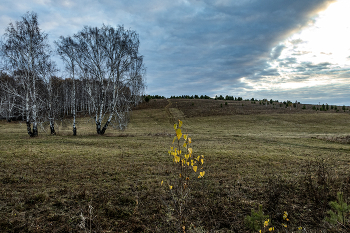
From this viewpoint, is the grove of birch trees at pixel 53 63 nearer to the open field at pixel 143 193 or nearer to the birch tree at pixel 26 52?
the birch tree at pixel 26 52

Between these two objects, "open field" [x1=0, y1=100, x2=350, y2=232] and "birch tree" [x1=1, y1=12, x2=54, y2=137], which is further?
"birch tree" [x1=1, y1=12, x2=54, y2=137]

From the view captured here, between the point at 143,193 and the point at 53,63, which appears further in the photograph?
the point at 53,63

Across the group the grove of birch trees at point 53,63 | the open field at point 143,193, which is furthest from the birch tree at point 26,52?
the open field at point 143,193

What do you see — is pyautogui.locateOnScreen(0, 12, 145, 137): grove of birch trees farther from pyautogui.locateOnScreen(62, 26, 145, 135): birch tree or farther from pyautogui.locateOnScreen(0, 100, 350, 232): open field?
pyautogui.locateOnScreen(0, 100, 350, 232): open field

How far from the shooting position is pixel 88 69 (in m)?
21.0

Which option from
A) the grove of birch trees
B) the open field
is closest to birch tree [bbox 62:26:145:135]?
the grove of birch trees

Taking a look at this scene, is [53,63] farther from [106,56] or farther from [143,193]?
[143,193]

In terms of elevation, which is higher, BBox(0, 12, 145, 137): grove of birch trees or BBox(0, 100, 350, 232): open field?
BBox(0, 12, 145, 137): grove of birch trees

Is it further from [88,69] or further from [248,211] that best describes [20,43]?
[248,211]

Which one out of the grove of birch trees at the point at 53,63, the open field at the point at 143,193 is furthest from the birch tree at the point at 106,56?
the open field at the point at 143,193

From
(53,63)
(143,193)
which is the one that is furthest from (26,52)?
(143,193)

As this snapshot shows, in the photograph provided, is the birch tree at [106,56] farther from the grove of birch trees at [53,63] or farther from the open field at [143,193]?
the open field at [143,193]

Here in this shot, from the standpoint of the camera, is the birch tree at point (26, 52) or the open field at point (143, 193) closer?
the open field at point (143, 193)

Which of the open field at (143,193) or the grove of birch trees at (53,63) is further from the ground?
the grove of birch trees at (53,63)
